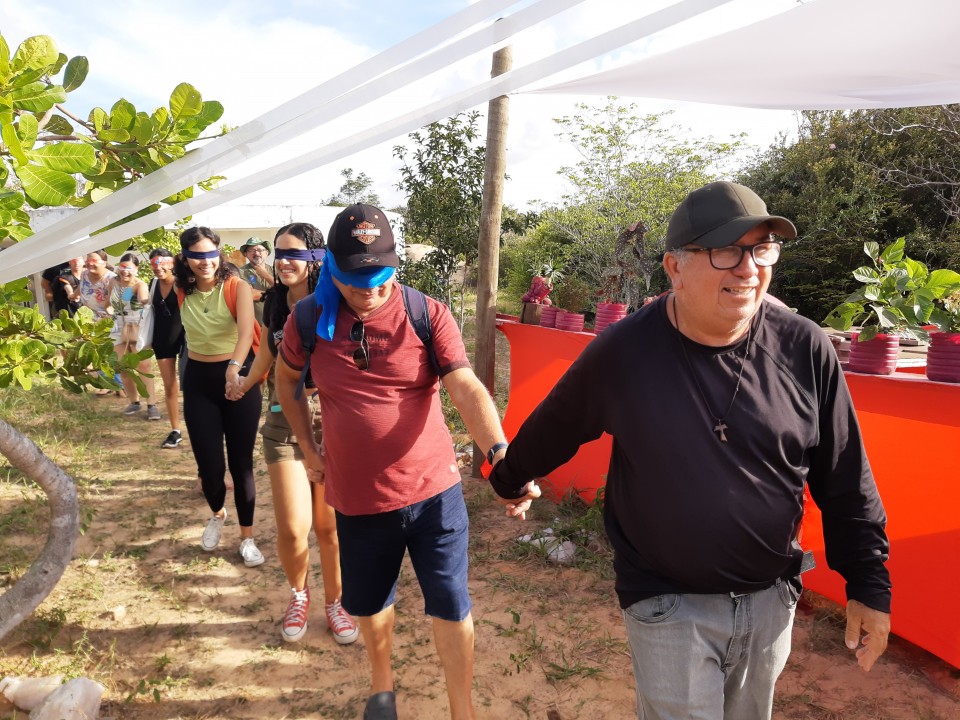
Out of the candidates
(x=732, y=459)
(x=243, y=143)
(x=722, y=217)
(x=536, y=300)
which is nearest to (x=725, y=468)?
(x=732, y=459)

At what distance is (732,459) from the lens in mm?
1600

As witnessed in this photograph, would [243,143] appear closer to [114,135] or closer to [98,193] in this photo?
[114,135]

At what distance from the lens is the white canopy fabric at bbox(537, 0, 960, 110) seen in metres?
2.81

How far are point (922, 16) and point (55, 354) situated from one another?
12.6 feet

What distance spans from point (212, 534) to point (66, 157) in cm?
359

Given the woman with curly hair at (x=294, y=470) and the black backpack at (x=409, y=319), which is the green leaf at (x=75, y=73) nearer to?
the black backpack at (x=409, y=319)

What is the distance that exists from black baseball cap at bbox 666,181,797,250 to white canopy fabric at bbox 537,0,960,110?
1.71 meters

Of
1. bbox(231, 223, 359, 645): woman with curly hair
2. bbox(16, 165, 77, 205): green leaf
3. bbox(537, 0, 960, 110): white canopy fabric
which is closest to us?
bbox(16, 165, 77, 205): green leaf

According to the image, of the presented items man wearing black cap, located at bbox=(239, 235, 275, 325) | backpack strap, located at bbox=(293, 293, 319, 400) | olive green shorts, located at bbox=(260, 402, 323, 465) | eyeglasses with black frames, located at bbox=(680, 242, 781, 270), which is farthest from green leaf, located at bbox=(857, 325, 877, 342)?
man wearing black cap, located at bbox=(239, 235, 275, 325)

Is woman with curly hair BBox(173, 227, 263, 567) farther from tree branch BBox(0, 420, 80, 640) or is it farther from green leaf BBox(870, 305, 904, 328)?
green leaf BBox(870, 305, 904, 328)

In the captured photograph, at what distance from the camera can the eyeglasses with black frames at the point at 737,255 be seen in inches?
61.8

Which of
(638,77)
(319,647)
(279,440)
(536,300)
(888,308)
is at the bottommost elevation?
(319,647)

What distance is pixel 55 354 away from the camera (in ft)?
7.67

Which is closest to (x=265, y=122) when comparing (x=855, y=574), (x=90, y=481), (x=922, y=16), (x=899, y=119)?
(x=855, y=574)
